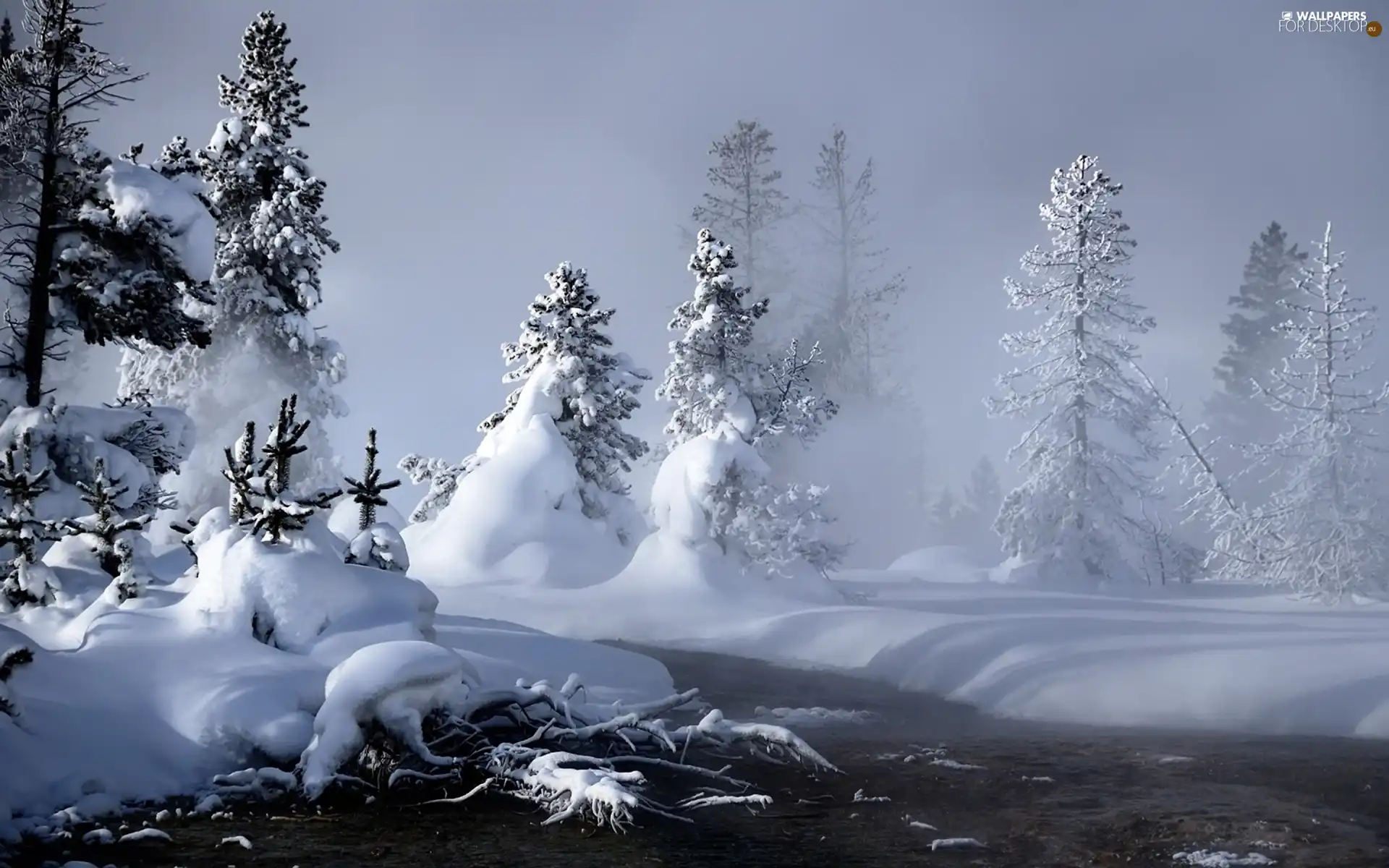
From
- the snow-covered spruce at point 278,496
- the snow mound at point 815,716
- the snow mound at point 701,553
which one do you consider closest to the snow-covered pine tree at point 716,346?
the snow mound at point 701,553

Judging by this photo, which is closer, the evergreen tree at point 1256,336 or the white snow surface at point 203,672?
the white snow surface at point 203,672

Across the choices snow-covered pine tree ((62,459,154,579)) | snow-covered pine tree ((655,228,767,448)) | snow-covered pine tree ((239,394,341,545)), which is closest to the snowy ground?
snow-covered pine tree ((655,228,767,448))

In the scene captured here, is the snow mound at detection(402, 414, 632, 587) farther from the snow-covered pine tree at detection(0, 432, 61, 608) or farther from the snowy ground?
the snow-covered pine tree at detection(0, 432, 61, 608)

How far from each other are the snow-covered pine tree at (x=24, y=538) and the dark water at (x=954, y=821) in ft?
21.4

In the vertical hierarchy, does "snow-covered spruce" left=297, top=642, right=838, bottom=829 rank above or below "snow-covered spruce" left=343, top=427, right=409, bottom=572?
below

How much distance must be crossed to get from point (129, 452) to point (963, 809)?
12782mm

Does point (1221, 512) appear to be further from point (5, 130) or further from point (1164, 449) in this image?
point (5, 130)

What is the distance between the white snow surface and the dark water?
0.99 m

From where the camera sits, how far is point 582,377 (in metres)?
30.5

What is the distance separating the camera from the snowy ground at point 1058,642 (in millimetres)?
13555

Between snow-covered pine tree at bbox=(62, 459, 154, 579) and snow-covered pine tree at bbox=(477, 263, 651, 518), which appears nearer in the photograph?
snow-covered pine tree at bbox=(62, 459, 154, 579)

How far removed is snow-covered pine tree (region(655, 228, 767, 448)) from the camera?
27203 mm

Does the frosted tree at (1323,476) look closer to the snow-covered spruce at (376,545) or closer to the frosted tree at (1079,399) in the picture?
the frosted tree at (1079,399)

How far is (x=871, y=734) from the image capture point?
1315 centimetres
